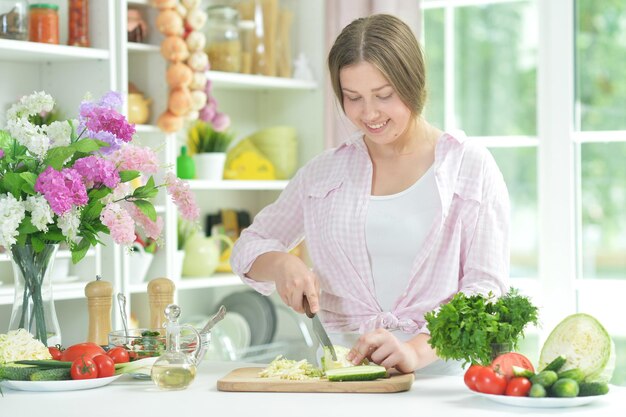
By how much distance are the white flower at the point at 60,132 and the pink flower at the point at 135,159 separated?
11cm

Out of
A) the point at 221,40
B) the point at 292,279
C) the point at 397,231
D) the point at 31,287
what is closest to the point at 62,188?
the point at 31,287

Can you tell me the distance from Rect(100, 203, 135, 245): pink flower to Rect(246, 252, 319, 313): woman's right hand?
38 cm

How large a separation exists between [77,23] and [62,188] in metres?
1.53

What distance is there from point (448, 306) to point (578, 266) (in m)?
2.28

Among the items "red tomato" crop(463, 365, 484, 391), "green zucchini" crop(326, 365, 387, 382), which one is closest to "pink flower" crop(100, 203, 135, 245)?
"green zucchini" crop(326, 365, 387, 382)

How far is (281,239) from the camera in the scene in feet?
8.85

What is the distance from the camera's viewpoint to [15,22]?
3242 millimetres

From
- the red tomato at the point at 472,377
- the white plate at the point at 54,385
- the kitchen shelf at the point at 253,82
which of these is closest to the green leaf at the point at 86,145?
the white plate at the point at 54,385

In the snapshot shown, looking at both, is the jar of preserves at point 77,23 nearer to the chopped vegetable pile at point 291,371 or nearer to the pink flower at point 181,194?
the pink flower at point 181,194

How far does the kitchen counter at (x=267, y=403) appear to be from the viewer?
1.79 meters

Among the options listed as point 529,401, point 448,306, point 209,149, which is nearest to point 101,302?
point 448,306

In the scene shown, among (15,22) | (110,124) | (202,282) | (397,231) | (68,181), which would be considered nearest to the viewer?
(68,181)

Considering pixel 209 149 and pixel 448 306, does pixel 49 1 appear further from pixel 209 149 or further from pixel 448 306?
pixel 448 306

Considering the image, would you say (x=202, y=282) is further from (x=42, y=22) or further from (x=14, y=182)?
(x=14, y=182)
